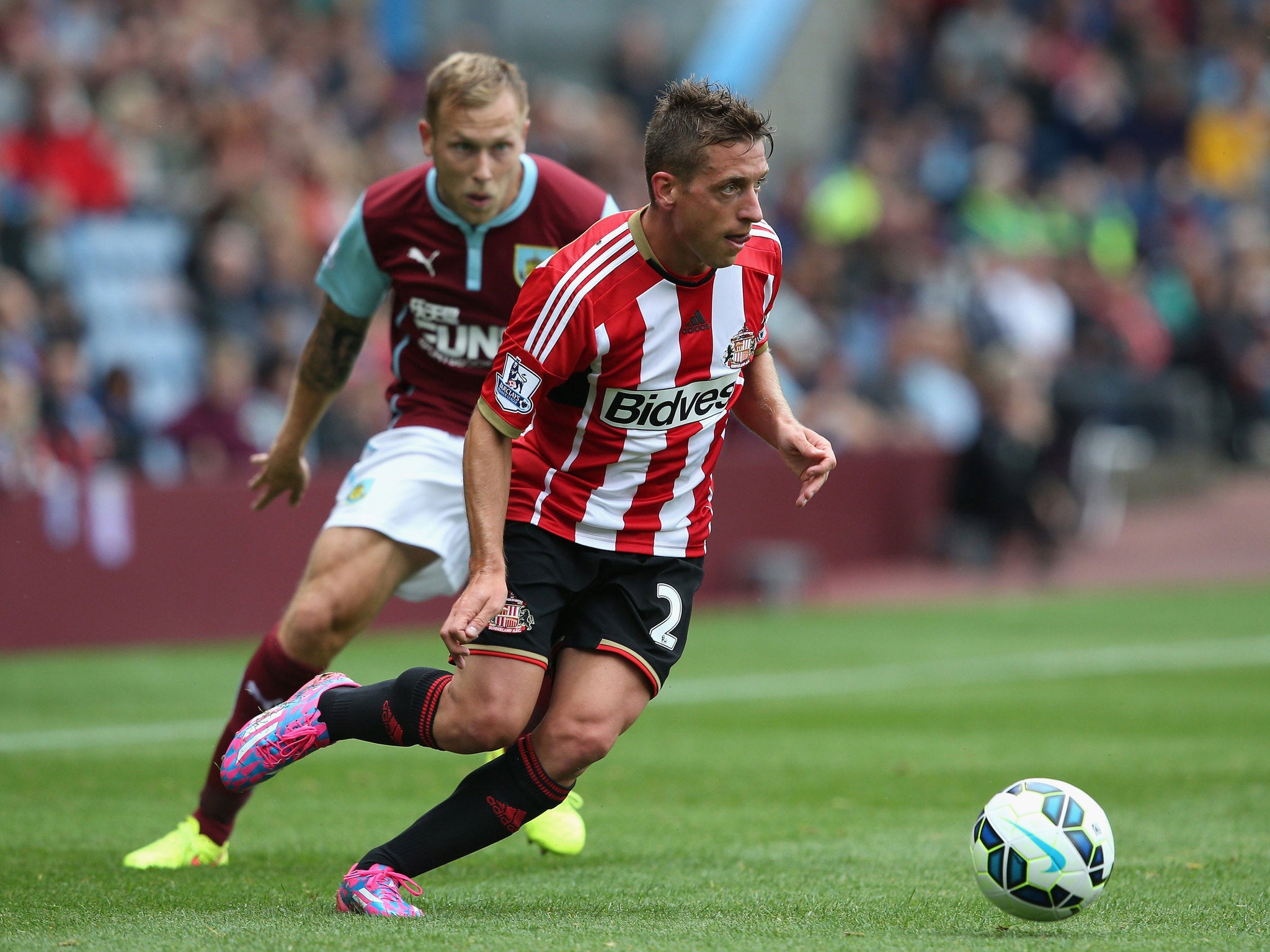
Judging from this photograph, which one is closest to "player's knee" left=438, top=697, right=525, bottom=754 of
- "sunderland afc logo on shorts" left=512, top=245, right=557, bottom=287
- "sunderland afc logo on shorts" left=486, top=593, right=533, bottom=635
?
"sunderland afc logo on shorts" left=486, top=593, right=533, bottom=635

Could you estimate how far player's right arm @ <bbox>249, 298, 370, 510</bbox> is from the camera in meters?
6.21

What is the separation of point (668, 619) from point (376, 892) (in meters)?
1.12

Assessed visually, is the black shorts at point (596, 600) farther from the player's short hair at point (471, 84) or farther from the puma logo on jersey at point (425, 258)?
the player's short hair at point (471, 84)

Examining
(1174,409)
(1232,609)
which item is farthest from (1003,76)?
(1232,609)

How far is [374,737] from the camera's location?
195 inches

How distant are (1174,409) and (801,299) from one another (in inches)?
181

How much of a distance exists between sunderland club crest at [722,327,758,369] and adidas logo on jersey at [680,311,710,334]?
11 cm

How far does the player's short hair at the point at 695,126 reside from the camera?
471cm

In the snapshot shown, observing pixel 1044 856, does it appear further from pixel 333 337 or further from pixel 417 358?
pixel 333 337

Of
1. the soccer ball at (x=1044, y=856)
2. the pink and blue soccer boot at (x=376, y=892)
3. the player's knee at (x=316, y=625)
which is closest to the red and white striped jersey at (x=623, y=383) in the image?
the player's knee at (x=316, y=625)

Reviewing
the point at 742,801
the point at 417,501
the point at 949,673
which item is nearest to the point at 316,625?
the point at 417,501

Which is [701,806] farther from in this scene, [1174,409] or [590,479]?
[1174,409]

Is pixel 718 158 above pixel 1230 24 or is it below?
below

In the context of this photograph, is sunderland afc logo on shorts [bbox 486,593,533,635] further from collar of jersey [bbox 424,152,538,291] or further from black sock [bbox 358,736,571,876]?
collar of jersey [bbox 424,152,538,291]
